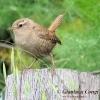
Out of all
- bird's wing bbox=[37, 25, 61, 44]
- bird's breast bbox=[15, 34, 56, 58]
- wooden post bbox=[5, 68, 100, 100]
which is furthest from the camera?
bird's wing bbox=[37, 25, 61, 44]

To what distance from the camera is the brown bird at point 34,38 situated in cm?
504

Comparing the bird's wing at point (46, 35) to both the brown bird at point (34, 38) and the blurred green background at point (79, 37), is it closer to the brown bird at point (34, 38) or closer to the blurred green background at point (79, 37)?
the brown bird at point (34, 38)

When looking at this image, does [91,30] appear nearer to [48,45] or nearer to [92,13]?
[92,13]

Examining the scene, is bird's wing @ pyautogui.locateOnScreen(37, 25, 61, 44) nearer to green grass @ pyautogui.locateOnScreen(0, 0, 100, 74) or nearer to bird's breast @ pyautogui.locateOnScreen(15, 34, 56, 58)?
bird's breast @ pyautogui.locateOnScreen(15, 34, 56, 58)

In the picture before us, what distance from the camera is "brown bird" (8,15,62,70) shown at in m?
5.04

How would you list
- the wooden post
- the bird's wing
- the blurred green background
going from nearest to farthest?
1. the wooden post
2. the bird's wing
3. the blurred green background

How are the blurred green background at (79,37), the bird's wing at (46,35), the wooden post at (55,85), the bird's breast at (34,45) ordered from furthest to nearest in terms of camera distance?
the blurred green background at (79,37) < the bird's wing at (46,35) < the bird's breast at (34,45) < the wooden post at (55,85)

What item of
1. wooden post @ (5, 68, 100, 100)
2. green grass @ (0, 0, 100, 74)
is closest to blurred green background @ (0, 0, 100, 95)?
green grass @ (0, 0, 100, 74)

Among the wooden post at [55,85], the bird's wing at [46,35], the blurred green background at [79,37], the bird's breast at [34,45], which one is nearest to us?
the wooden post at [55,85]

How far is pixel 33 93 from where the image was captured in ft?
12.5

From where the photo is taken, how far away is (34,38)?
16.6 feet

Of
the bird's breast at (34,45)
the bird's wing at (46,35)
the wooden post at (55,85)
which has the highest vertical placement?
the bird's wing at (46,35)

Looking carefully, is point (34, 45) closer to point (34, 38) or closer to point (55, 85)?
point (34, 38)

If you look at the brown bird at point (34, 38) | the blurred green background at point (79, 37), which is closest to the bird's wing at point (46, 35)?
the brown bird at point (34, 38)
